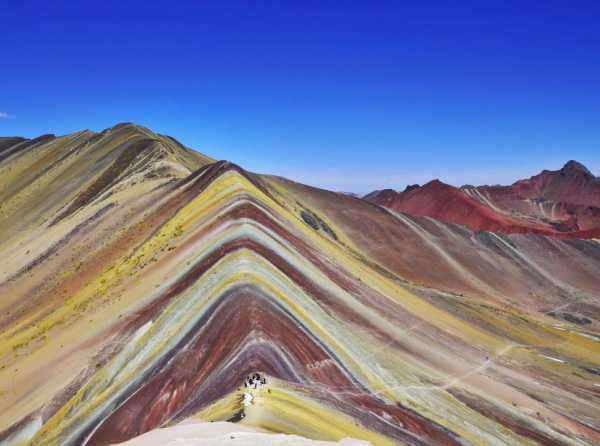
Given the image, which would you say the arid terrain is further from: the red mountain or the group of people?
the red mountain

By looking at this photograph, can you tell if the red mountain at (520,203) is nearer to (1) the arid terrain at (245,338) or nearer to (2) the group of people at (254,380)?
(1) the arid terrain at (245,338)

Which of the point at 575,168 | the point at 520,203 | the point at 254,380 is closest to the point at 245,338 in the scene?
the point at 254,380

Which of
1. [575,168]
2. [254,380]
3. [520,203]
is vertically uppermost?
[575,168]

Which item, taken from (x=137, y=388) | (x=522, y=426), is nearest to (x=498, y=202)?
(x=522, y=426)

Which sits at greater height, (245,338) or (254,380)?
(245,338)

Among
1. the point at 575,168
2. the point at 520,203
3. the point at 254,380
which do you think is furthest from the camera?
the point at 575,168

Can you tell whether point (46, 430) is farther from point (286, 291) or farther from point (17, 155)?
point (17, 155)

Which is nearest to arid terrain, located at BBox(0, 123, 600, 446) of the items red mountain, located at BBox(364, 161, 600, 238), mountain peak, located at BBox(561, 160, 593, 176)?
red mountain, located at BBox(364, 161, 600, 238)

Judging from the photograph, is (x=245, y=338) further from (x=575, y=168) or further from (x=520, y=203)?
(x=575, y=168)

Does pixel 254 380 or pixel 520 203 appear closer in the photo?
pixel 254 380
